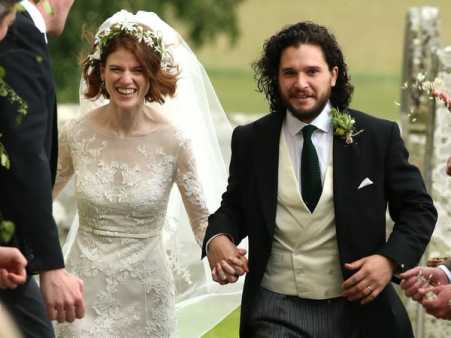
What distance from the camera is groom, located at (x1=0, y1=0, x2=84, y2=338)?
6.16 m

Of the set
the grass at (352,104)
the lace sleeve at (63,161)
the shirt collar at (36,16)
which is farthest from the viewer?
the grass at (352,104)

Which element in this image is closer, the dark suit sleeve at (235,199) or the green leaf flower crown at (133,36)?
the dark suit sleeve at (235,199)

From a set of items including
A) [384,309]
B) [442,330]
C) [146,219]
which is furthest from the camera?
[442,330]

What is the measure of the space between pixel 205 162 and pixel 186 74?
52cm

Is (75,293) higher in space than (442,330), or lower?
higher

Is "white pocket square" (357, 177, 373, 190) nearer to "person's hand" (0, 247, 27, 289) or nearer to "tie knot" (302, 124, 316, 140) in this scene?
"tie knot" (302, 124, 316, 140)

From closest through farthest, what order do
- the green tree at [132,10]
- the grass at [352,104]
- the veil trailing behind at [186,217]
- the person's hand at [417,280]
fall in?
the person's hand at [417,280] < the veil trailing behind at [186,217] < the green tree at [132,10] < the grass at [352,104]

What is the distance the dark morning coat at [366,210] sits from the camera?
23.3 feet

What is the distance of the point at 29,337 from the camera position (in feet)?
20.3

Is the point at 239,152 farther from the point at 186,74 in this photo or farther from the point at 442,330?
the point at 442,330

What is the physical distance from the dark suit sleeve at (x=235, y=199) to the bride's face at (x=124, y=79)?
0.86m

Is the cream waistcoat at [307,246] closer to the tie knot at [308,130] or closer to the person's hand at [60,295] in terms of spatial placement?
the tie knot at [308,130]

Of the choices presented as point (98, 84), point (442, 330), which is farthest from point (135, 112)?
point (442, 330)

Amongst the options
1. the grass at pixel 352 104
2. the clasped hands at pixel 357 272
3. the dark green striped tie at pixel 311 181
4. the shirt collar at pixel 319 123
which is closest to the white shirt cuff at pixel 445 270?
the clasped hands at pixel 357 272
